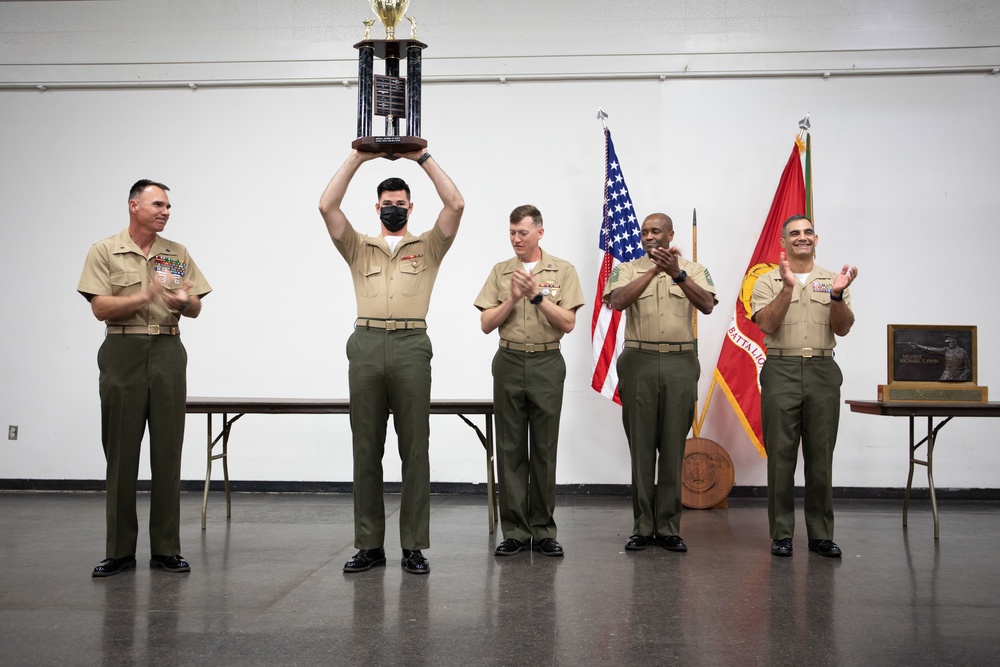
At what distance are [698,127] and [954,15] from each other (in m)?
1.95

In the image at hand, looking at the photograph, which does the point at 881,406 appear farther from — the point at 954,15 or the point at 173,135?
the point at 173,135

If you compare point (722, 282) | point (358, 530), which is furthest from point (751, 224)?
point (358, 530)

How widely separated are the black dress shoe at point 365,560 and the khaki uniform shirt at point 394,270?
1016mm

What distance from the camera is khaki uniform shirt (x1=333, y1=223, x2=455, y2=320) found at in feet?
12.0

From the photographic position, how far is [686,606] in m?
3.12

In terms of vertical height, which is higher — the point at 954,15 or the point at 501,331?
the point at 954,15

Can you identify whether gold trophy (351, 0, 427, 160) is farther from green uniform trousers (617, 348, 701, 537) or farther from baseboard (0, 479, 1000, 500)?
baseboard (0, 479, 1000, 500)

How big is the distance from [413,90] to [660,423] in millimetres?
1954

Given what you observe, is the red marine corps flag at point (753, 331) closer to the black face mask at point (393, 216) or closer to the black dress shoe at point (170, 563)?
the black face mask at point (393, 216)

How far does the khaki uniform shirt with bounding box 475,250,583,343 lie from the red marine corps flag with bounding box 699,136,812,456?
6.57ft

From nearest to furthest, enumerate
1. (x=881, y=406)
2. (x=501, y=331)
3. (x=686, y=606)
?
1. (x=686, y=606)
2. (x=501, y=331)
3. (x=881, y=406)

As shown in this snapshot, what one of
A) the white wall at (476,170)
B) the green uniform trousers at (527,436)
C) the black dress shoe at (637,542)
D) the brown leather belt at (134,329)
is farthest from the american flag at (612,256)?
the brown leather belt at (134,329)

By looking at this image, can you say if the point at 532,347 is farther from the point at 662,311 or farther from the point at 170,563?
the point at 170,563

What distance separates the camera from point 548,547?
4.04 metres
